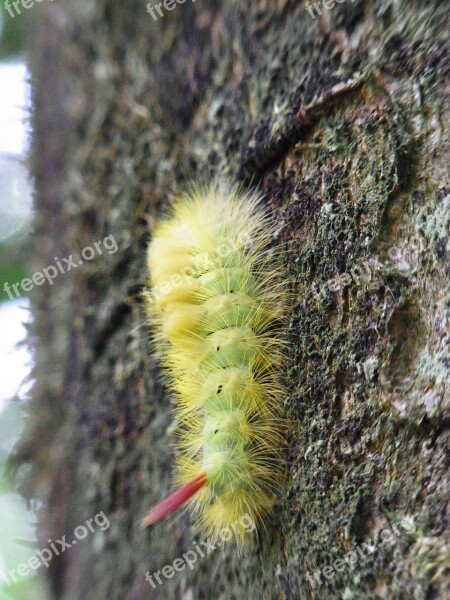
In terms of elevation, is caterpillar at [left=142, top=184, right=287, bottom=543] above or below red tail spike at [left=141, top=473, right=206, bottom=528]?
above

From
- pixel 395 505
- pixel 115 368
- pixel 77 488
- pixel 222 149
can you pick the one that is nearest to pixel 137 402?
pixel 115 368

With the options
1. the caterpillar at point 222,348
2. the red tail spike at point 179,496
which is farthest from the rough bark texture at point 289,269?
the red tail spike at point 179,496

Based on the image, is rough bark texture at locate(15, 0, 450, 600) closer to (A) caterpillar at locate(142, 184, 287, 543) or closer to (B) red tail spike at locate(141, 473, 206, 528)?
(A) caterpillar at locate(142, 184, 287, 543)

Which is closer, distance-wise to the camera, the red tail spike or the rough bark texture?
the rough bark texture

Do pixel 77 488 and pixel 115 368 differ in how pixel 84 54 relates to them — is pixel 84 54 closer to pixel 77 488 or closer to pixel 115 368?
pixel 115 368

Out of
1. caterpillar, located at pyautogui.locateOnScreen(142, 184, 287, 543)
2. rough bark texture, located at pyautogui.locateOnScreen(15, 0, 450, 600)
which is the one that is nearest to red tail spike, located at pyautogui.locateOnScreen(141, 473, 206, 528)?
caterpillar, located at pyautogui.locateOnScreen(142, 184, 287, 543)

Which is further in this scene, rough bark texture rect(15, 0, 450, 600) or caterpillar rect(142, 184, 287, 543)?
caterpillar rect(142, 184, 287, 543)

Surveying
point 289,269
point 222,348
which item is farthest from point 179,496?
point 289,269
